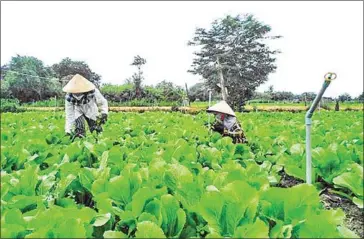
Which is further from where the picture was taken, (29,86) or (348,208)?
(29,86)

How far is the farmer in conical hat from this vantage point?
5.21 m

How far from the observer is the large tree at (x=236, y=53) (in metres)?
46.3

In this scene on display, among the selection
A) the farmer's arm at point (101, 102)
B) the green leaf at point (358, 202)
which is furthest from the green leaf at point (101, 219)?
the farmer's arm at point (101, 102)

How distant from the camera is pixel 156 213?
1429 mm

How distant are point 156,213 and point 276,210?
1.45ft

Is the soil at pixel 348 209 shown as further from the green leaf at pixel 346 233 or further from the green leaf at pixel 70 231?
the green leaf at pixel 70 231

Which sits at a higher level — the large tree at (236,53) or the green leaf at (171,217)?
the large tree at (236,53)

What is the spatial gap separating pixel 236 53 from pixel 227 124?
1718 inches

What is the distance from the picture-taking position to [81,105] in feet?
17.9

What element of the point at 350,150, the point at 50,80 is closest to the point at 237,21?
the point at 50,80

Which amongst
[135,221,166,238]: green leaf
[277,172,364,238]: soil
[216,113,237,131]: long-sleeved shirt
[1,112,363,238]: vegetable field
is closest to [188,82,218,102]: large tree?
[216,113,237,131]: long-sleeved shirt

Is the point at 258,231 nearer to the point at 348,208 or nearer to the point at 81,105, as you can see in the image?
the point at 348,208

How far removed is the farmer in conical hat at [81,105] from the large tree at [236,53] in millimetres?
40221

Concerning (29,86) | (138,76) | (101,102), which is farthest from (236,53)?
(101,102)
